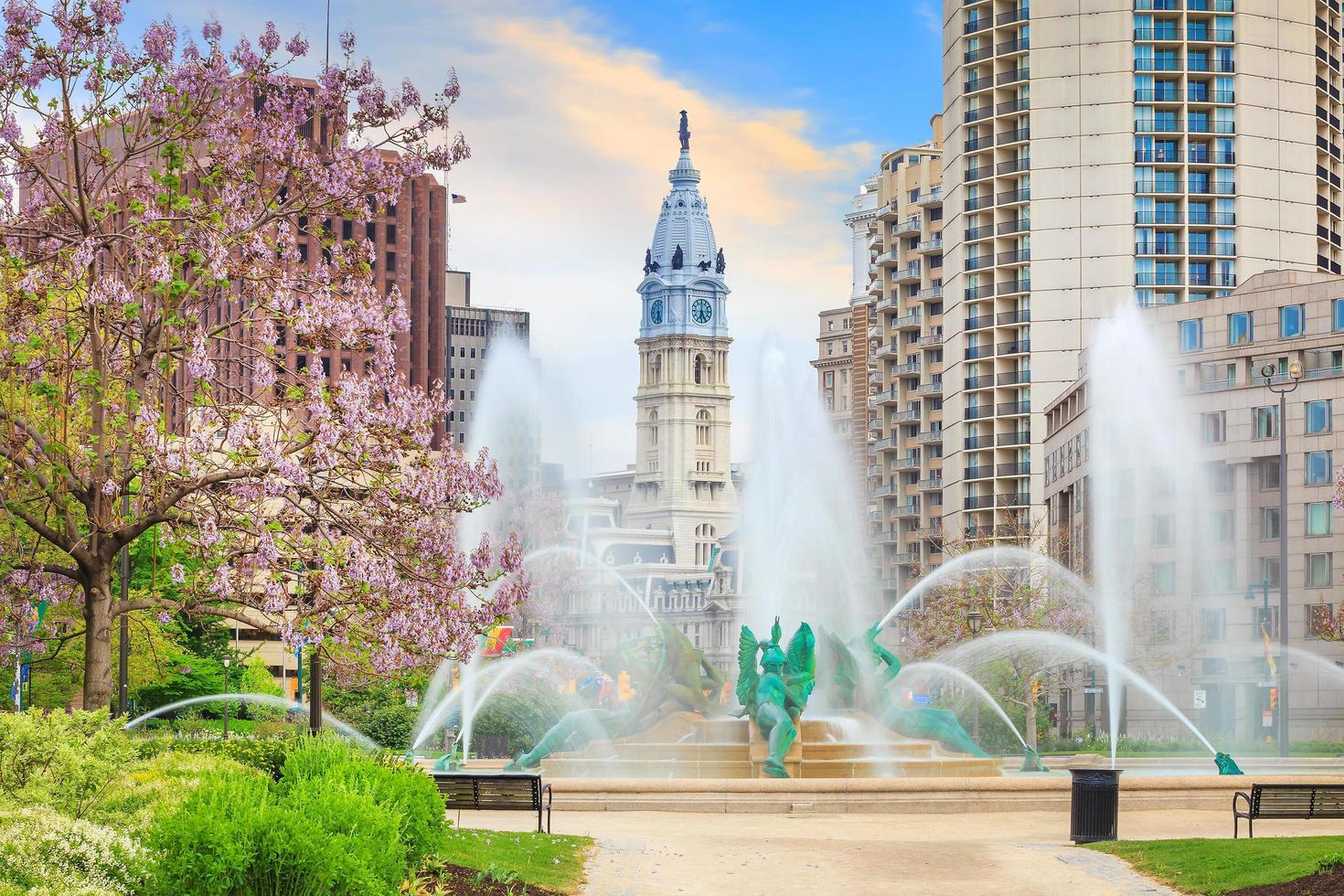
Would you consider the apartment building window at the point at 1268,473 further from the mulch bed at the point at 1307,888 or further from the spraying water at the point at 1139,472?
the mulch bed at the point at 1307,888

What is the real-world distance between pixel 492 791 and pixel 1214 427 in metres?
59.0

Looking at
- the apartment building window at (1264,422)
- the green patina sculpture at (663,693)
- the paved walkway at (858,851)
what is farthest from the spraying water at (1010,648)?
the paved walkway at (858,851)

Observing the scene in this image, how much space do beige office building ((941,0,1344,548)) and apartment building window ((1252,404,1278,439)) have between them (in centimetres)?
2450

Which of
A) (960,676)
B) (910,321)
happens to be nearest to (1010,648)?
(960,676)

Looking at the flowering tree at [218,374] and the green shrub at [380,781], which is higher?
the flowering tree at [218,374]

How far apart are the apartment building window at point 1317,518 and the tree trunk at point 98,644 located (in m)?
63.9

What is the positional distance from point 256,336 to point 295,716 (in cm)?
4686

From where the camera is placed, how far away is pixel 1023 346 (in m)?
106

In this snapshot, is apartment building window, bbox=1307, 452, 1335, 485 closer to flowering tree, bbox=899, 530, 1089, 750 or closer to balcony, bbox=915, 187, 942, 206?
flowering tree, bbox=899, 530, 1089, 750

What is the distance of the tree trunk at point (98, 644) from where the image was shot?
19.3 metres

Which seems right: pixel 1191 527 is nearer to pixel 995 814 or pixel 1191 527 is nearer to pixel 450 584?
pixel 995 814

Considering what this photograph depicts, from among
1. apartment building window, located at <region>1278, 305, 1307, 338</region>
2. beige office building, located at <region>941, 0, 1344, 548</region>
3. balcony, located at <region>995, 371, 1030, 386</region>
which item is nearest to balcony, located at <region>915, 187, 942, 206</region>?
beige office building, located at <region>941, 0, 1344, 548</region>

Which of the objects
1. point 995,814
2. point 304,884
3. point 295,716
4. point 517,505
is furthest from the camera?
point 517,505

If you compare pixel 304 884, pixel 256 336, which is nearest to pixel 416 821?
pixel 304 884
